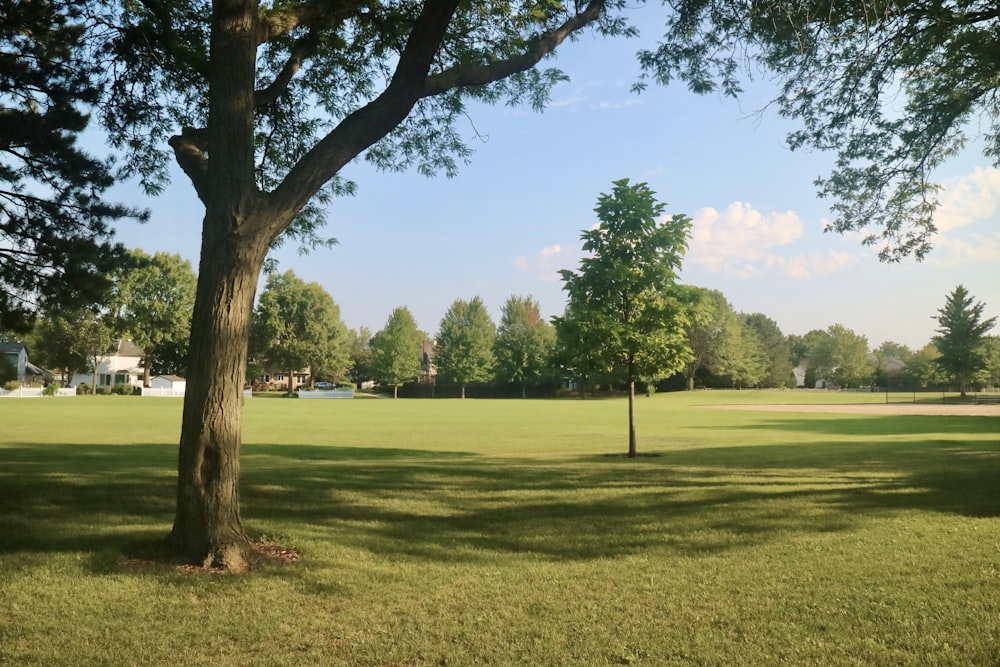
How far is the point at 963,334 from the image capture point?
211 feet

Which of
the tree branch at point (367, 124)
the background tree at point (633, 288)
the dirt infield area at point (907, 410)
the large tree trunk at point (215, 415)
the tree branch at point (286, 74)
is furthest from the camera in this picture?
the dirt infield area at point (907, 410)

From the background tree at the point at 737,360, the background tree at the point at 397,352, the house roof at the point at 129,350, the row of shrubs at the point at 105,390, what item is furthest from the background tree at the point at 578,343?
the house roof at the point at 129,350

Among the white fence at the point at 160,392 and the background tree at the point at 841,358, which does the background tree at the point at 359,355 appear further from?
the background tree at the point at 841,358

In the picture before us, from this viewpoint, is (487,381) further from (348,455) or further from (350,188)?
(350,188)

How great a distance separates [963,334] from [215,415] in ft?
240

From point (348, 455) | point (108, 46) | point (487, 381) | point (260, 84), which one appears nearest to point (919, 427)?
point (348, 455)

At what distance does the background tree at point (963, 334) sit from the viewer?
210 feet

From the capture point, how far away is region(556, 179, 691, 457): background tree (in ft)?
60.7

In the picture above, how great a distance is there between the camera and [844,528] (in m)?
8.40

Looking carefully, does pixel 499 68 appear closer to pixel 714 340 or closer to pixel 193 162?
pixel 193 162

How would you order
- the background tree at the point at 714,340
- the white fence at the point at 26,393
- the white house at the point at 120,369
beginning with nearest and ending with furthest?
the white fence at the point at 26,393 → the background tree at the point at 714,340 → the white house at the point at 120,369

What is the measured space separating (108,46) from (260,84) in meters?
2.19

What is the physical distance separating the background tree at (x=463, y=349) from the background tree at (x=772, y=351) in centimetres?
3946

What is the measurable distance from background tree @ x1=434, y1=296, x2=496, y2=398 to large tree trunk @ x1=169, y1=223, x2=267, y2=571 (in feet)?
265
